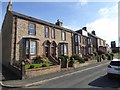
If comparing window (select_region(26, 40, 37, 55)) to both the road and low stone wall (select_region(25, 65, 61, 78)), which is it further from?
the road

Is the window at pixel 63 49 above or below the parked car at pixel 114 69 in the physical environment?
above

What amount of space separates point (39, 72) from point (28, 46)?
20.6ft

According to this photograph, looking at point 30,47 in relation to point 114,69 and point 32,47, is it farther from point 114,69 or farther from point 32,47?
point 114,69

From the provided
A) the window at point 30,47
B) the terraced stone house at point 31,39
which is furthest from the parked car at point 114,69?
the window at point 30,47

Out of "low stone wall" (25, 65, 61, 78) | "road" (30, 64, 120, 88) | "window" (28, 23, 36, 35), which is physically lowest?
"road" (30, 64, 120, 88)

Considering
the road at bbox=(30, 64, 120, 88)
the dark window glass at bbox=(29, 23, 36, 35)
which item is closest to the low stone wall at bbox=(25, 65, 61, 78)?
the road at bbox=(30, 64, 120, 88)

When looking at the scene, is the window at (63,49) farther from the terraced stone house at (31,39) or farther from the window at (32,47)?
the window at (32,47)

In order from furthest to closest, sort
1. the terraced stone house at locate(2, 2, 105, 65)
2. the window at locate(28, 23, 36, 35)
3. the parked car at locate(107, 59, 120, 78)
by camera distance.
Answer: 1. the window at locate(28, 23, 36, 35)
2. the terraced stone house at locate(2, 2, 105, 65)
3. the parked car at locate(107, 59, 120, 78)

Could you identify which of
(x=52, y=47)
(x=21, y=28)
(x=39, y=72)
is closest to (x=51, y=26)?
(x=52, y=47)

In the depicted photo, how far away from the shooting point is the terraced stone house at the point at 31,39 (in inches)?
784

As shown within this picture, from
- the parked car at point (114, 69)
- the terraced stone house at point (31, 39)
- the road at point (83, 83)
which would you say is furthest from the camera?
the terraced stone house at point (31, 39)

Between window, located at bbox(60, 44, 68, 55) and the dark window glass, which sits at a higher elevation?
the dark window glass

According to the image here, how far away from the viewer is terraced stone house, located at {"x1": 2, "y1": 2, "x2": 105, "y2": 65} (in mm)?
19922

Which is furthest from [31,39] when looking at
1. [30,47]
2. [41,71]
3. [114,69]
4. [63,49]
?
[114,69]
